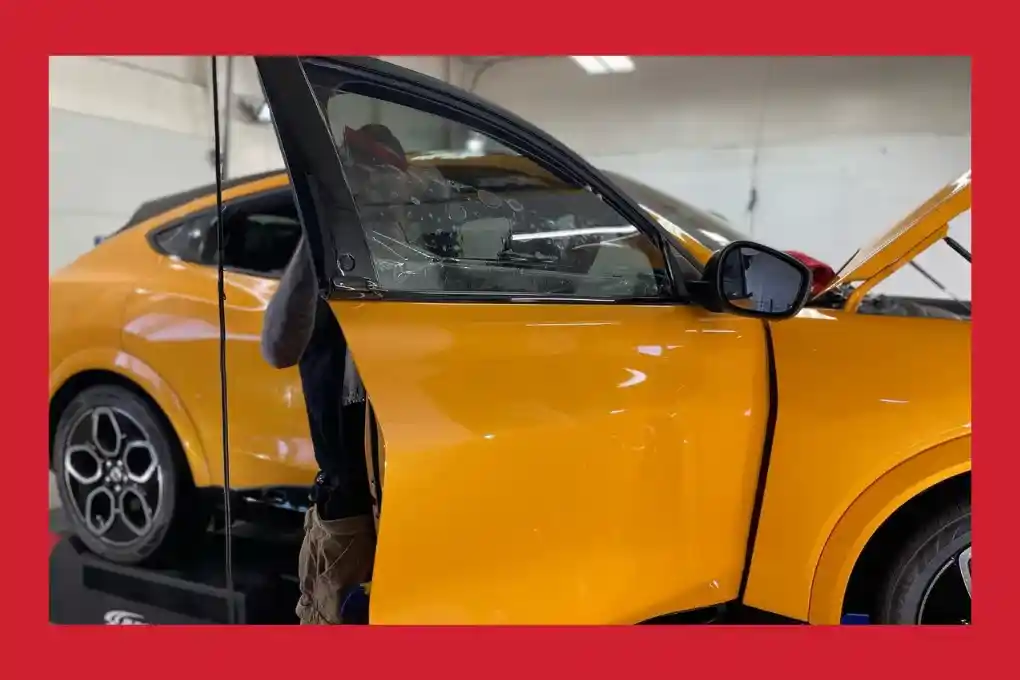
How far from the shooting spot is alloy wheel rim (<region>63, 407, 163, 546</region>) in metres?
1.70

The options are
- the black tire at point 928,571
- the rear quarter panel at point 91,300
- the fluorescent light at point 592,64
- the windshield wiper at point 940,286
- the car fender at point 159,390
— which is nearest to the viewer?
the black tire at point 928,571

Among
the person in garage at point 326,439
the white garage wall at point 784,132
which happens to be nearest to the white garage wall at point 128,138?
the person in garage at point 326,439

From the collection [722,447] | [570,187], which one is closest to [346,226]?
[570,187]

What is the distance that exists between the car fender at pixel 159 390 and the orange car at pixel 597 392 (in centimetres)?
69

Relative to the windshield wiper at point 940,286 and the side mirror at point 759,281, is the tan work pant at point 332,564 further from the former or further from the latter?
the windshield wiper at point 940,286

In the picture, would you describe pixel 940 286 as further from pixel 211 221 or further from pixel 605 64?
pixel 211 221

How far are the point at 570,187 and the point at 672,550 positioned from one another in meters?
0.78

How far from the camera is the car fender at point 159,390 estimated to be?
1.66 m

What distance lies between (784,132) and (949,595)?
63.6 inches

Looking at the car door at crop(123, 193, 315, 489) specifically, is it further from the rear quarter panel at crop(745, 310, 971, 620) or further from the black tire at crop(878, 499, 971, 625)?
the black tire at crop(878, 499, 971, 625)

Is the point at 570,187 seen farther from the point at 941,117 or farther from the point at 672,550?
the point at 941,117

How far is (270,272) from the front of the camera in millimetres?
1677

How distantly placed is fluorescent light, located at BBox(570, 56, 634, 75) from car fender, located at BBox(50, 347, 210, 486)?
1366 mm

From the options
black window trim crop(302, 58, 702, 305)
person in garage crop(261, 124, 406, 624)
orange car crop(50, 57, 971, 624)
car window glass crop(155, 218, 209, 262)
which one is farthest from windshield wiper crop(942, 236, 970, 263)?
car window glass crop(155, 218, 209, 262)
